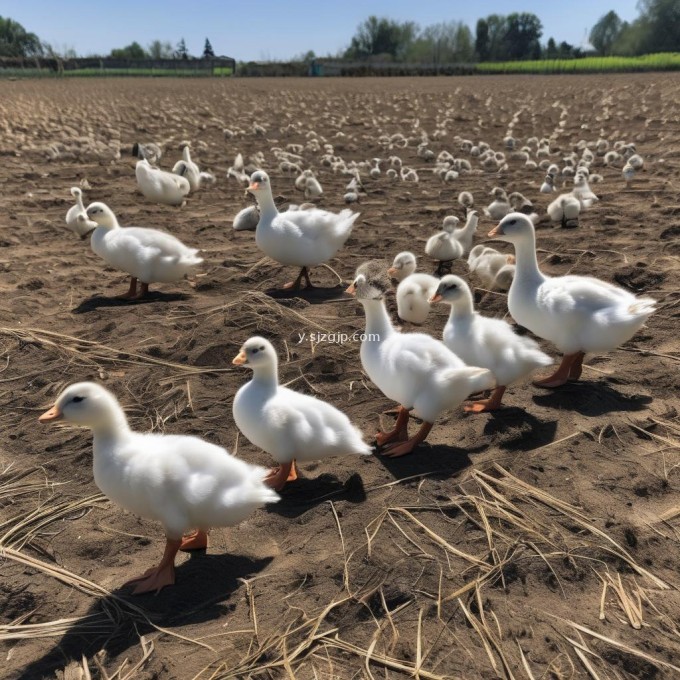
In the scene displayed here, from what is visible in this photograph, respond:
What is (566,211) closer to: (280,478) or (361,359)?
(361,359)

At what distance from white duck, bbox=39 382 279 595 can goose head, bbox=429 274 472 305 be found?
2013 mm

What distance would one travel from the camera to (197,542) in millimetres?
3492

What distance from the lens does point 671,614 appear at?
296 cm

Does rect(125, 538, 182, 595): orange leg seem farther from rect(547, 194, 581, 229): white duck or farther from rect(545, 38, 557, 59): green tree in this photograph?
rect(545, 38, 557, 59): green tree

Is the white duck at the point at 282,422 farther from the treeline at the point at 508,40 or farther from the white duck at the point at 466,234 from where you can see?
the treeline at the point at 508,40

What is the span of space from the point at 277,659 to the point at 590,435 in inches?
101

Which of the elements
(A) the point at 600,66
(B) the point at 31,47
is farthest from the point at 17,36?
(A) the point at 600,66

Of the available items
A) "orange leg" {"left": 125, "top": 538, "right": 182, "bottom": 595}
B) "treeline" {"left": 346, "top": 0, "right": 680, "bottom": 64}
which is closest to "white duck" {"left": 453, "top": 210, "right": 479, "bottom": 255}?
"orange leg" {"left": 125, "top": 538, "right": 182, "bottom": 595}

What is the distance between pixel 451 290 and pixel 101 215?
4355 mm

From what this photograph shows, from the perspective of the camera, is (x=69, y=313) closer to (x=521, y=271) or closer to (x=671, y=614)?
(x=521, y=271)

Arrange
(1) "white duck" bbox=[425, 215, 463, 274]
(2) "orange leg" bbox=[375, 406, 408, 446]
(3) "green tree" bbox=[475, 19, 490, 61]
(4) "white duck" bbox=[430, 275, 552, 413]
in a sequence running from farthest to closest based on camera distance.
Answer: (3) "green tree" bbox=[475, 19, 490, 61], (1) "white duck" bbox=[425, 215, 463, 274], (4) "white duck" bbox=[430, 275, 552, 413], (2) "orange leg" bbox=[375, 406, 408, 446]

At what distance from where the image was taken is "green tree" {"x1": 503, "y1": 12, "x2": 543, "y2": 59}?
10206cm

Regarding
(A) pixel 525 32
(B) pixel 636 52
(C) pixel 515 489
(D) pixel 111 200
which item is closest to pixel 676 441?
(C) pixel 515 489

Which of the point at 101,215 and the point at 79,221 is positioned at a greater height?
the point at 101,215
